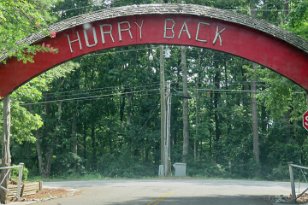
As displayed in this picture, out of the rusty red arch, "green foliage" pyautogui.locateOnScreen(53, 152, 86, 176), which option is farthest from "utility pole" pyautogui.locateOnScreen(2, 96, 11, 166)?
"green foliage" pyautogui.locateOnScreen(53, 152, 86, 176)

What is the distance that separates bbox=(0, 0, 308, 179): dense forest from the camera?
50.0 m

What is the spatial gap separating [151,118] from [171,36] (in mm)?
41382

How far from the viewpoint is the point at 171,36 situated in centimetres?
1608

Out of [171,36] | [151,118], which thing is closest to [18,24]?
[171,36]

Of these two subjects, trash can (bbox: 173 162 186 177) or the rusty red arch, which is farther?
trash can (bbox: 173 162 186 177)

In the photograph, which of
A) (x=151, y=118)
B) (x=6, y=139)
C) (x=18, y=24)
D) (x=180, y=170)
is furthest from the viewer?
(x=151, y=118)

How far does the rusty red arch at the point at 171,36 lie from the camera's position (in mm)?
15961

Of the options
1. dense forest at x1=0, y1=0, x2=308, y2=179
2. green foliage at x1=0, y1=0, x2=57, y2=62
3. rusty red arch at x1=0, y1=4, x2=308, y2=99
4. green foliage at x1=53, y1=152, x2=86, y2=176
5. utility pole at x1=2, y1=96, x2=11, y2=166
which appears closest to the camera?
green foliage at x1=0, y1=0, x2=57, y2=62

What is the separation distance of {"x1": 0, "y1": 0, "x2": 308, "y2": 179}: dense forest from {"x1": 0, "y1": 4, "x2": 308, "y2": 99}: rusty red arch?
103ft

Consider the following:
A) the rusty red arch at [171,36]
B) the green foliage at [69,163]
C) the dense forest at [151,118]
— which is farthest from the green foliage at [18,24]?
the green foliage at [69,163]

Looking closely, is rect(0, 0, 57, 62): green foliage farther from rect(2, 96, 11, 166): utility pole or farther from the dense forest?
the dense forest

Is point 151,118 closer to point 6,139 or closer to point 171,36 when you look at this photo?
point 6,139

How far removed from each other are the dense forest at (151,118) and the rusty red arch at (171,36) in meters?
31.5

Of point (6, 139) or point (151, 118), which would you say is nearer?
point (6, 139)
